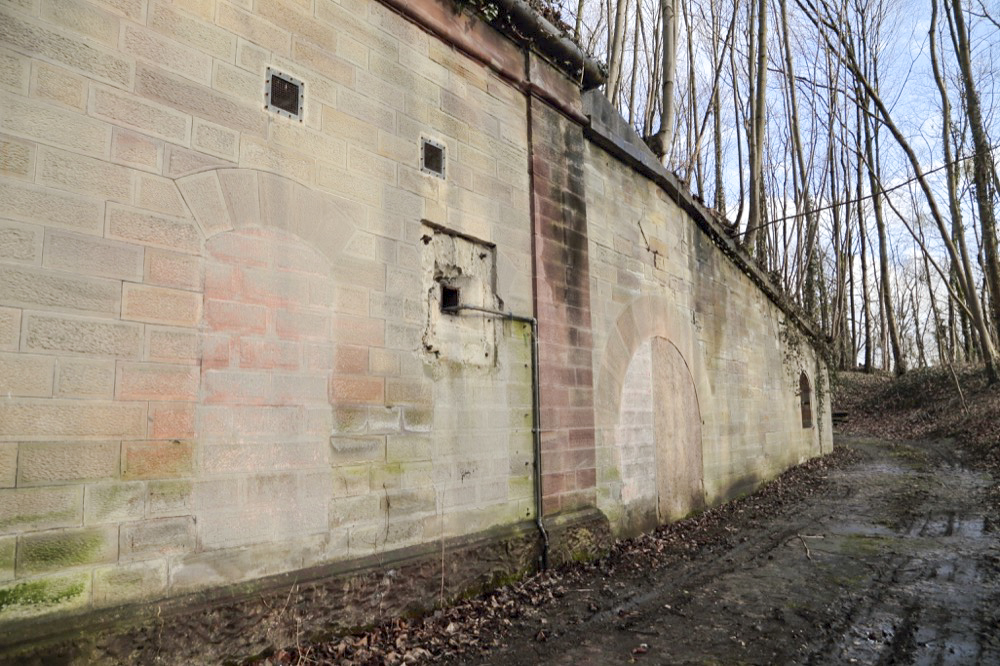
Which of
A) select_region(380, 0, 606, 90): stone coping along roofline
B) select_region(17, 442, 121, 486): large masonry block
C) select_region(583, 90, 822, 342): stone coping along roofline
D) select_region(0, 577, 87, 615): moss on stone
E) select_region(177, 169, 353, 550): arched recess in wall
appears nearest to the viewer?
select_region(0, 577, 87, 615): moss on stone

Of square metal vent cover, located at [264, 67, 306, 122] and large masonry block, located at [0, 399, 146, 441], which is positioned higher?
square metal vent cover, located at [264, 67, 306, 122]

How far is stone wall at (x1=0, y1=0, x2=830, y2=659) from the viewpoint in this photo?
3.01m

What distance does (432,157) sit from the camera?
5152mm

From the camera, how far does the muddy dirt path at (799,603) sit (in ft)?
13.3

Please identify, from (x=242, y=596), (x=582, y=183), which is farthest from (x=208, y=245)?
(x=582, y=183)

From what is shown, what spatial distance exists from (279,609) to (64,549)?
1.20m

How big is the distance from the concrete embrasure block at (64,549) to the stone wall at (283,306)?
12 mm

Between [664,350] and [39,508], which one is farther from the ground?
[664,350]

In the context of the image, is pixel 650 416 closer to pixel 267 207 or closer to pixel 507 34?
pixel 507 34

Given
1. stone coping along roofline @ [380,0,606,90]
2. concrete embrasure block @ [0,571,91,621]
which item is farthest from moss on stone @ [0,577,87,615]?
stone coping along roofline @ [380,0,606,90]

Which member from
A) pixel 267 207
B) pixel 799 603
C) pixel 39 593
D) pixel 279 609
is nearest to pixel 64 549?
pixel 39 593

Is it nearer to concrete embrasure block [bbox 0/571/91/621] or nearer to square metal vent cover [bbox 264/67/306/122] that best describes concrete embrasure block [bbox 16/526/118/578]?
concrete embrasure block [bbox 0/571/91/621]

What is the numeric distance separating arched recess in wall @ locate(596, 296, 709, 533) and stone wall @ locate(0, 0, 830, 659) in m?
0.09

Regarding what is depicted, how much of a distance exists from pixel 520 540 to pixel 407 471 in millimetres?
1426
